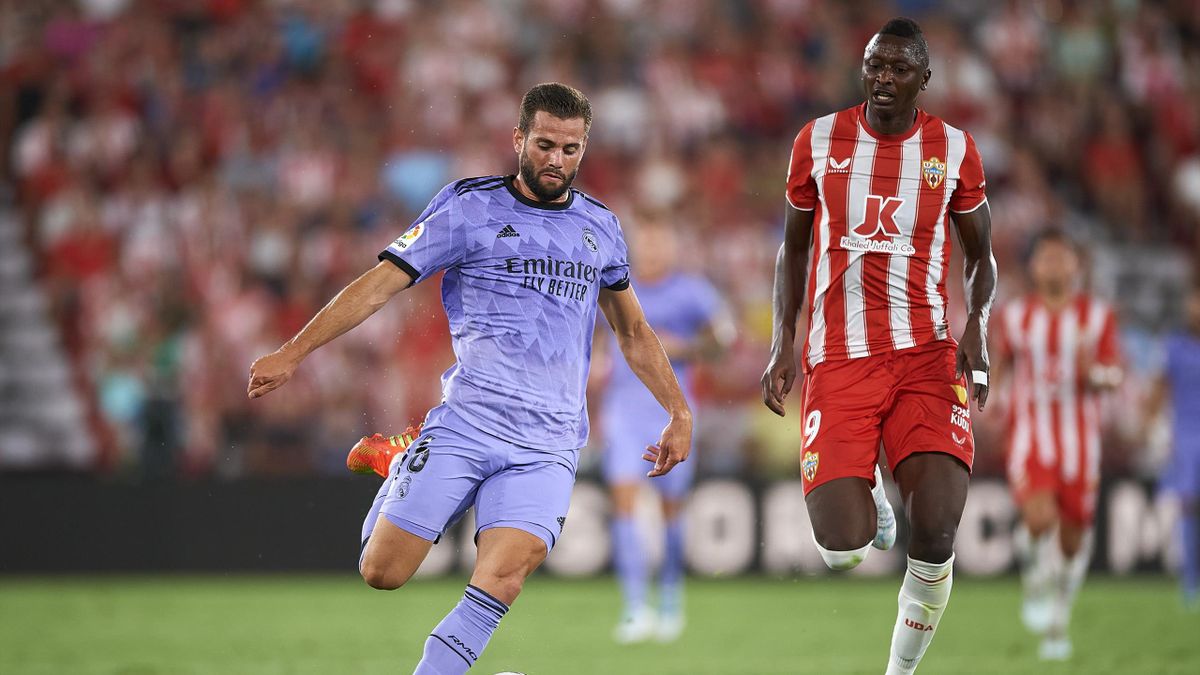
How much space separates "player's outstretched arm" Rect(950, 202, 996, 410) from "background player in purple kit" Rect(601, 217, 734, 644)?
486cm

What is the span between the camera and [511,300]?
604 centimetres

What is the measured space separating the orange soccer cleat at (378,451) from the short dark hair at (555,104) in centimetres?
133

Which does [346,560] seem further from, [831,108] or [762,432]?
[831,108]

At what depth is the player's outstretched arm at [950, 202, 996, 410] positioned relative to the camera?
647 centimetres

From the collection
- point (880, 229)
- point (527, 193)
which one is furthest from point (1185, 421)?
point (527, 193)

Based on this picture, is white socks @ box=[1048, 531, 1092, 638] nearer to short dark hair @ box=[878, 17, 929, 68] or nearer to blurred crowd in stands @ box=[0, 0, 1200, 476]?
short dark hair @ box=[878, 17, 929, 68]

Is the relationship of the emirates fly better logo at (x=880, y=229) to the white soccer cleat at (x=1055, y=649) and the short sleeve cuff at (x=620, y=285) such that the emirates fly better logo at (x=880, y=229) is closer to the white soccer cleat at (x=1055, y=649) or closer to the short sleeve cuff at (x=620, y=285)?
the short sleeve cuff at (x=620, y=285)

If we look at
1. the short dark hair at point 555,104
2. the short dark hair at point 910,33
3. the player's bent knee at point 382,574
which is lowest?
the player's bent knee at point 382,574

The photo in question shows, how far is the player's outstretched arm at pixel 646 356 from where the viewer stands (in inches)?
253

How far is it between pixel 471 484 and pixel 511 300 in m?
0.71

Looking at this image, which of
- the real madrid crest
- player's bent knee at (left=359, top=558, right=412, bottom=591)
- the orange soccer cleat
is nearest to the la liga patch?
the orange soccer cleat

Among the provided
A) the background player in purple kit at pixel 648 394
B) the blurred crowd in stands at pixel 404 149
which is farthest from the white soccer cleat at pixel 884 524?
the blurred crowd in stands at pixel 404 149

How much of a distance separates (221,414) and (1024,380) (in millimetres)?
7611

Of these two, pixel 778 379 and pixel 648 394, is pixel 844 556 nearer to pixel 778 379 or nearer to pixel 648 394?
pixel 778 379
